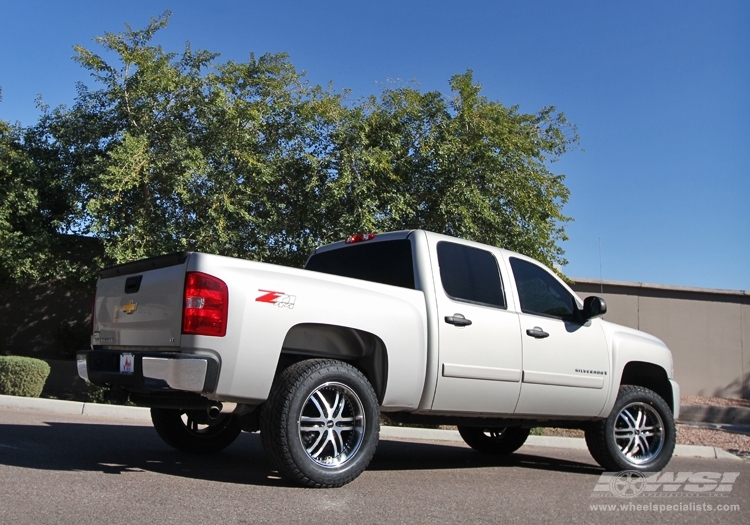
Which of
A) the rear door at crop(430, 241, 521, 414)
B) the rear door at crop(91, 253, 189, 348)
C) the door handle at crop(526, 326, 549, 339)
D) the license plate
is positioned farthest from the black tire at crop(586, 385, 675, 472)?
the license plate

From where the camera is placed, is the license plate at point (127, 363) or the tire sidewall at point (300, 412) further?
the license plate at point (127, 363)

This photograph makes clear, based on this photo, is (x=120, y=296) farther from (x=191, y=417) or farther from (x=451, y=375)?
(x=451, y=375)

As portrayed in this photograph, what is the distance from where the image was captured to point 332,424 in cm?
531

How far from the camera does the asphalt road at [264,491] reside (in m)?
4.32

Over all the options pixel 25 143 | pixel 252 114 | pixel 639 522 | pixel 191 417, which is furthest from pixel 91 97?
pixel 639 522

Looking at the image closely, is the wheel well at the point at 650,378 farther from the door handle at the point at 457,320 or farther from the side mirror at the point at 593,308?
the door handle at the point at 457,320

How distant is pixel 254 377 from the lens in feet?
16.3

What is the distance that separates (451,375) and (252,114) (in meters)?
9.28

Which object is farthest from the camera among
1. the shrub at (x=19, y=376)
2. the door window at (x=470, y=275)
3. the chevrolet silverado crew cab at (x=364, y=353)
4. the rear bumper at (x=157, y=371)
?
the shrub at (x=19, y=376)

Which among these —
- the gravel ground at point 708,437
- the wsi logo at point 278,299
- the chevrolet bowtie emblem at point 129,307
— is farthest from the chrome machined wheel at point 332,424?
the gravel ground at point 708,437

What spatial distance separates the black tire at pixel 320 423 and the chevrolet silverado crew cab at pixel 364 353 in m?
0.01

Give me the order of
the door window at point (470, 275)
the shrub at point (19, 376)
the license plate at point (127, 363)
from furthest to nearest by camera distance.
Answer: the shrub at point (19, 376), the door window at point (470, 275), the license plate at point (127, 363)

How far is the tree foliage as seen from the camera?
13867mm

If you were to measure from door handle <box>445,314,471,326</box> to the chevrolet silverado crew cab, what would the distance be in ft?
0.04
